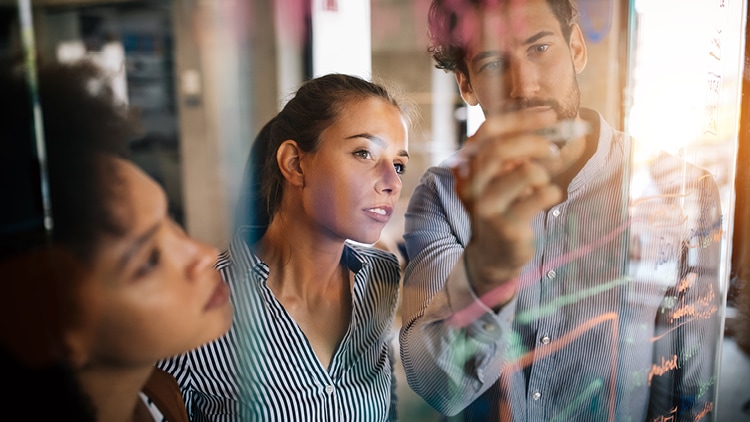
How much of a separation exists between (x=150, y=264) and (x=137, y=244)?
0.08 feet

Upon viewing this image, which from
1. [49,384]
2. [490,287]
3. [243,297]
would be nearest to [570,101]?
[490,287]

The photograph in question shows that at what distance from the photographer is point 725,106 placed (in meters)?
1.23

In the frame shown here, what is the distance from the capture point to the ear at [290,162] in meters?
0.72

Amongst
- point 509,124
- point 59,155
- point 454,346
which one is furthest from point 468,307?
point 59,155

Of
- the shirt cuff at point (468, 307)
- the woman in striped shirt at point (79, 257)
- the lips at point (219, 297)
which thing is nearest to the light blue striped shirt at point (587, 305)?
the shirt cuff at point (468, 307)

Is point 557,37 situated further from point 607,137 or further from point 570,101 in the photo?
point 607,137

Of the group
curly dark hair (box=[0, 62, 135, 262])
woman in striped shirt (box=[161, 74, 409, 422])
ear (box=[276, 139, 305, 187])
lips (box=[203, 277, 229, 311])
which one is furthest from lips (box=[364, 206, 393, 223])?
curly dark hair (box=[0, 62, 135, 262])

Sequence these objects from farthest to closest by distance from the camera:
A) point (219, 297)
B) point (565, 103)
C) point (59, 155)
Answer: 1. point (565, 103)
2. point (219, 297)
3. point (59, 155)

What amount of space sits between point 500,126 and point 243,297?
44 cm

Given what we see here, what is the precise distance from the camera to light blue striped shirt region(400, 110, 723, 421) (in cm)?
85

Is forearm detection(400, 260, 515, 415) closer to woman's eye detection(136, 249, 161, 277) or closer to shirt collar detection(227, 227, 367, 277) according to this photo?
shirt collar detection(227, 227, 367, 277)

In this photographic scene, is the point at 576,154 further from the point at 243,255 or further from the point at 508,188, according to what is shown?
the point at 243,255

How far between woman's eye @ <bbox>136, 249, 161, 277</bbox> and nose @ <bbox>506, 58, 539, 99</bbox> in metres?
0.55

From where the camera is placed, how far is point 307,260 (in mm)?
761
